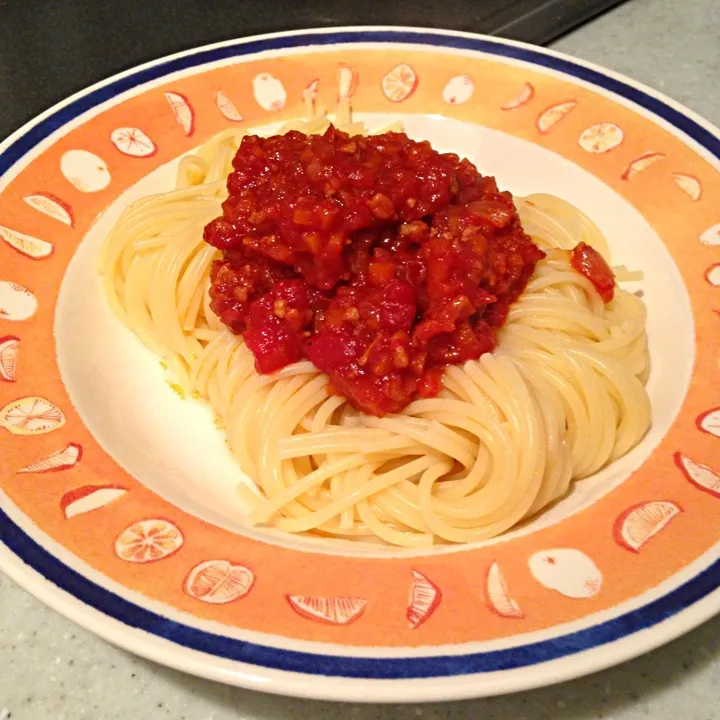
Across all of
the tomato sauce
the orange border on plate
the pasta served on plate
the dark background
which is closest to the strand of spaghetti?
the pasta served on plate

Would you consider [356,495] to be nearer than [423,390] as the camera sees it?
Yes

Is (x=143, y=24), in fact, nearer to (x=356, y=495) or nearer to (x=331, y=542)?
(x=356, y=495)

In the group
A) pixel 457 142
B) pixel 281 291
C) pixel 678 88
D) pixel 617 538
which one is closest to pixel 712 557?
pixel 617 538

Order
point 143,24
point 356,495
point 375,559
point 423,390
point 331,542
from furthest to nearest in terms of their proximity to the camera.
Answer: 1. point 143,24
2. point 423,390
3. point 356,495
4. point 331,542
5. point 375,559

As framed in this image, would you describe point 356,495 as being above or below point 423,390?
below

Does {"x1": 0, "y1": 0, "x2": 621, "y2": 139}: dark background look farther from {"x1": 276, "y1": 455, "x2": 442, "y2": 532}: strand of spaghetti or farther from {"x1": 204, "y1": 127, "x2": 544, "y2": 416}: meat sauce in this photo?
{"x1": 276, "y1": 455, "x2": 442, "y2": 532}: strand of spaghetti

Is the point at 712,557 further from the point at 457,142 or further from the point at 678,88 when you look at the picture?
the point at 678,88

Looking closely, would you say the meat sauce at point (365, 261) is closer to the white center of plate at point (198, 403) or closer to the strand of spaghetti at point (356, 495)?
the strand of spaghetti at point (356, 495)

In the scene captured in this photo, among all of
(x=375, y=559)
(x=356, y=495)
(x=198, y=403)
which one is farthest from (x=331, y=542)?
(x=198, y=403)
